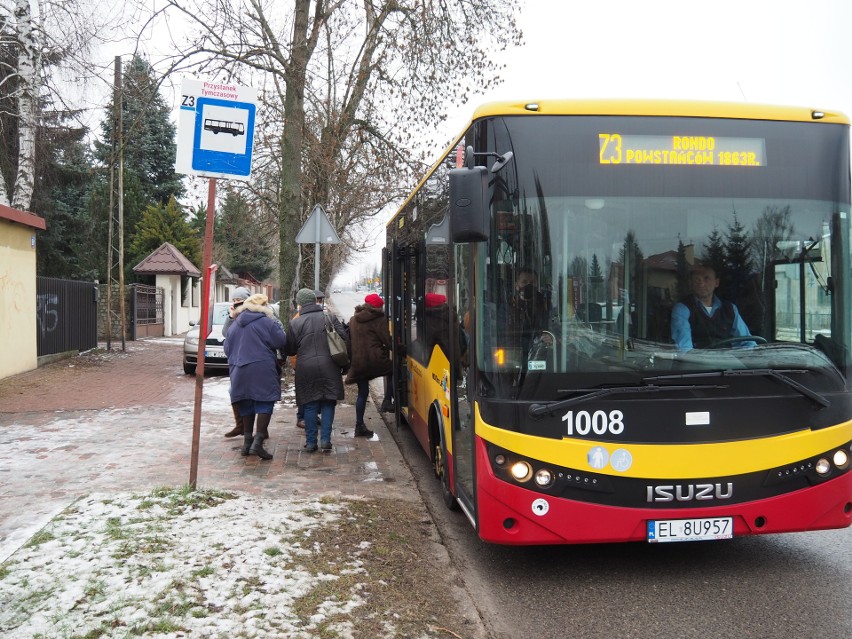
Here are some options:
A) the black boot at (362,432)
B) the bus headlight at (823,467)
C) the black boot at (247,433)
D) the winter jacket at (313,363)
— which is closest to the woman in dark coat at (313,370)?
the winter jacket at (313,363)

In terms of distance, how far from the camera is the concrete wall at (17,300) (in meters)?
14.2

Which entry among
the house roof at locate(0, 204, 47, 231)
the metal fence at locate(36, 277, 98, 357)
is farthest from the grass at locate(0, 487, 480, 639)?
the metal fence at locate(36, 277, 98, 357)

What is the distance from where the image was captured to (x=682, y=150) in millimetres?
4715

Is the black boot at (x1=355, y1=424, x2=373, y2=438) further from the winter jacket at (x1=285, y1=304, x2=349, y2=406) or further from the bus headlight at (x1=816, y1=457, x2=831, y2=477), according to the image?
the bus headlight at (x1=816, y1=457, x2=831, y2=477)

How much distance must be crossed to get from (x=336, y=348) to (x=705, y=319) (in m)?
4.49

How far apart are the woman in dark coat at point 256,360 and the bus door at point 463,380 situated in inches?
110

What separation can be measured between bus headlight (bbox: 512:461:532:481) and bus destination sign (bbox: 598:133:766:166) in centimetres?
193

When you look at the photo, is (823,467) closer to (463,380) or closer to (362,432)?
(463,380)

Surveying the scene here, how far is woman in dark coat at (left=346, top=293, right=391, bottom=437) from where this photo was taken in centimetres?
893

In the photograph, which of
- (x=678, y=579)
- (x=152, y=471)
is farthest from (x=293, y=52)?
(x=678, y=579)

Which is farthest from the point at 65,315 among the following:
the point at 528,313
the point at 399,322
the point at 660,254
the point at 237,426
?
the point at 660,254

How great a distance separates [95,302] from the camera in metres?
21.1

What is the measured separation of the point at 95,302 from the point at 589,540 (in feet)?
63.9

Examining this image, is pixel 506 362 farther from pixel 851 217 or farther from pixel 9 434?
pixel 9 434
